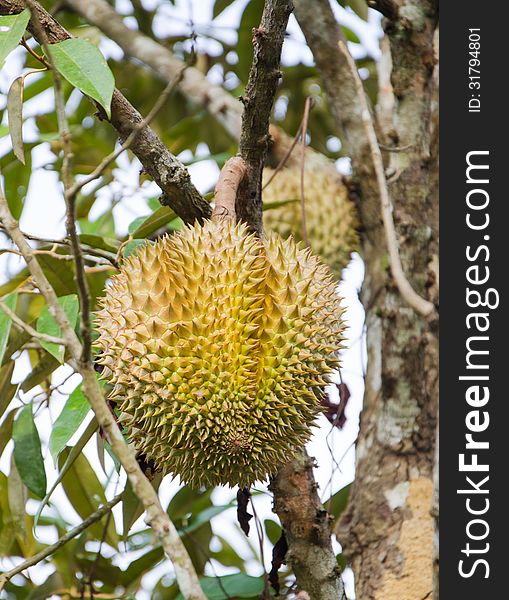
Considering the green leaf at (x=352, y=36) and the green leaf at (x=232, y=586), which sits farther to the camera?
the green leaf at (x=352, y=36)

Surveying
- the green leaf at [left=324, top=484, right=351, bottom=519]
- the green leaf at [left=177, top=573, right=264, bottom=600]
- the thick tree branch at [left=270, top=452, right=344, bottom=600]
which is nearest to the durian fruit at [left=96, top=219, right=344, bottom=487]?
the thick tree branch at [left=270, top=452, right=344, bottom=600]

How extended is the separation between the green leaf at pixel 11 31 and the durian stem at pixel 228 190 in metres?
0.35

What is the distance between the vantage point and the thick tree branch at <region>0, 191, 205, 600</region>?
2.63 ft

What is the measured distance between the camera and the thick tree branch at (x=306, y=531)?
52.2 inches

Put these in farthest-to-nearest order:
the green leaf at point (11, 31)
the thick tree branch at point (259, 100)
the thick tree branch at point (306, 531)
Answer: the thick tree branch at point (306, 531), the thick tree branch at point (259, 100), the green leaf at point (11, 31)

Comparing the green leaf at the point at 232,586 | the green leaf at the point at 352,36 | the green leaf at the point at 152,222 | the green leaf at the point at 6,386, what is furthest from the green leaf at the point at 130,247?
the green leaf at the point at 352,36

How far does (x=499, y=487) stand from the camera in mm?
1239

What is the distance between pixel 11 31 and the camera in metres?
1.07

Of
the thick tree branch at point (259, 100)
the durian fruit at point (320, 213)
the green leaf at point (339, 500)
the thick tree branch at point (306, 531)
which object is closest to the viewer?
the thick tree branch at point (259, 100)

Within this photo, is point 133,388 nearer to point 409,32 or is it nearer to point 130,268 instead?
point 130,268

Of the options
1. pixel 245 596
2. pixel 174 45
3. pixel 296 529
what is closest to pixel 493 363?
pixel 296 529

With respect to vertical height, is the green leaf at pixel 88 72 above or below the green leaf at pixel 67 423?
above

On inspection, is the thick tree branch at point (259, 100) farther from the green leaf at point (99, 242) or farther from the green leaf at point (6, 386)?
the green leaf at point (6, 386)

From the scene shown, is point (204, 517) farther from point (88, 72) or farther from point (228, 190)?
point (88, 72)
